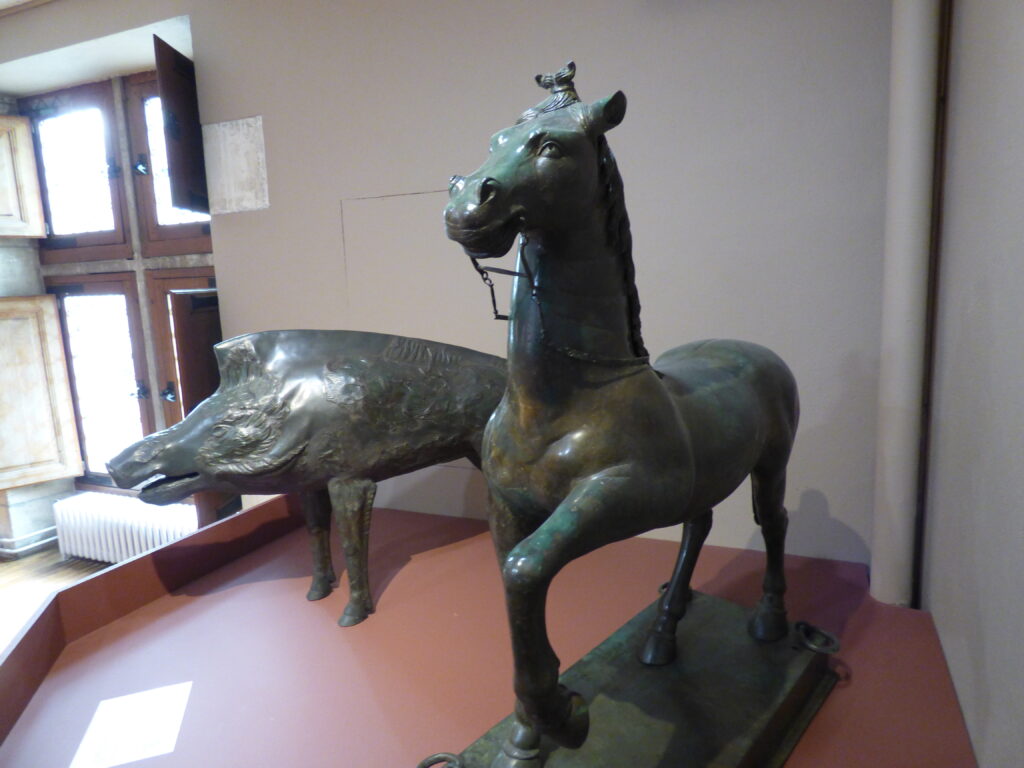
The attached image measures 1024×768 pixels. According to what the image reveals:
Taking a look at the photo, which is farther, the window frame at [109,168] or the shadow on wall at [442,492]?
the window frame at [109,168]

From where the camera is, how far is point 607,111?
35.9 inches

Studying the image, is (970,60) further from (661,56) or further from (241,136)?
(241,136)

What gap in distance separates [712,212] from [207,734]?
6.47ft

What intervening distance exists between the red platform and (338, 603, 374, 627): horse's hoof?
0.10 ft

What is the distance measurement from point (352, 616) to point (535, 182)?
145cm

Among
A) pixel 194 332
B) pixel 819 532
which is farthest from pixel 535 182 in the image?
pixel 194 332

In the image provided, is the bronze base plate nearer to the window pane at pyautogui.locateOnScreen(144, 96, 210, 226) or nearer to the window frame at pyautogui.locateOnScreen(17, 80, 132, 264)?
the window pane at pyautogui.locateOnScreen(144, 96, 210, 226)

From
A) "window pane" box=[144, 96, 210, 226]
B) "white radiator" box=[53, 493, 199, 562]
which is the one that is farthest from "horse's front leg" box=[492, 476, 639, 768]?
"window pane" box=[144, 96, 210, 226]

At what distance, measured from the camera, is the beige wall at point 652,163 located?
1.99 m

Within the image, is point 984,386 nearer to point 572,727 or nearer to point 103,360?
point 572,727

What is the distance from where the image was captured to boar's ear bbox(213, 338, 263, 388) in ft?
6.24

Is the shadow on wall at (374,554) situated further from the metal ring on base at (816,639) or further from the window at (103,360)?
the window at (103,360)

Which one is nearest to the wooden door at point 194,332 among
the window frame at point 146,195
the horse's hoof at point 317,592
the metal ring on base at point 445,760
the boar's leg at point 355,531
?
the window frame at point 146,195

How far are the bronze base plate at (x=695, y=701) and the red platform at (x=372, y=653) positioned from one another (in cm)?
9
